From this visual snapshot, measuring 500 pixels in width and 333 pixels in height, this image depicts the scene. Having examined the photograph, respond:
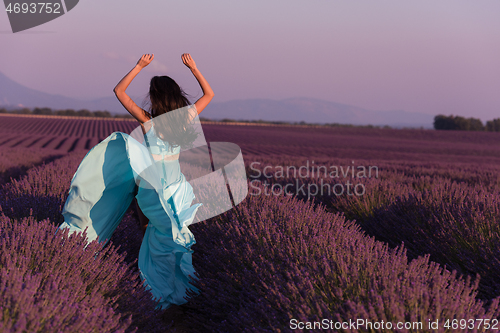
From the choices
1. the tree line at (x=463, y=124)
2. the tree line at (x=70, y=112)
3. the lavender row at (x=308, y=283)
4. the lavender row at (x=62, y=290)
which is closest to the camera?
the lavender row at (x=62, y=290)

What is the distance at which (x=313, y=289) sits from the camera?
1455mm

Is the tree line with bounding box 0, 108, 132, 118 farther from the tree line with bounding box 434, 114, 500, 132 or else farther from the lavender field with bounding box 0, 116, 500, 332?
the lavender field with bounding box 0, 116, 500, 332

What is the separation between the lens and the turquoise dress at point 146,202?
2.17 meters

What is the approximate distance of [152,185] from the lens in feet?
7.33

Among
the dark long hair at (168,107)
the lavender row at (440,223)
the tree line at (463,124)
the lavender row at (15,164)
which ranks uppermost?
the tree line at (463,124)

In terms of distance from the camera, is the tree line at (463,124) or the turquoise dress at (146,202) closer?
the turquoise dress at (146,202)

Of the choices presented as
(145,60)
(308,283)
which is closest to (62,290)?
(308,283)

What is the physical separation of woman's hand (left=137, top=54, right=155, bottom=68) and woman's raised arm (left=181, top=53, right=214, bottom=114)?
23cm

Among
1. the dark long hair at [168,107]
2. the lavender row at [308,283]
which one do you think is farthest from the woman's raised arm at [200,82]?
the lavender row at [308,283]

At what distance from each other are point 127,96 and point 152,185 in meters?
0.64

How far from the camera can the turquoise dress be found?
2.17m

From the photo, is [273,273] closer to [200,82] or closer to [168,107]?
[168,107]

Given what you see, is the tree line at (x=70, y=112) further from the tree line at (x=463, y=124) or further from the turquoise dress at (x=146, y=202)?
the turquoise dress at (x=146, y=202)

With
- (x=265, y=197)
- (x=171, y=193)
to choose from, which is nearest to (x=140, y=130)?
(x=171, y=193)
